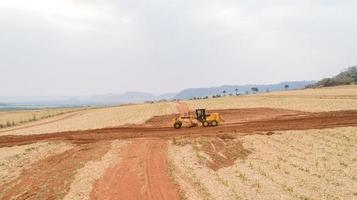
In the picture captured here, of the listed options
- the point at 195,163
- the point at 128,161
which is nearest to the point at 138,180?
the point at 195,163

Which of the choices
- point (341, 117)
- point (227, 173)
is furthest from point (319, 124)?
point (227, 173)

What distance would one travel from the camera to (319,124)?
3303 cm

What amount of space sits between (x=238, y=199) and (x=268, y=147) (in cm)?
1039

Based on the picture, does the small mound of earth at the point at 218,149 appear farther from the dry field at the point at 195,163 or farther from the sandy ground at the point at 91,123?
the sandy ground at the point at 91,123

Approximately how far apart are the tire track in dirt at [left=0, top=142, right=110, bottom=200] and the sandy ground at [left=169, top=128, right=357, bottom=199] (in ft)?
16.3

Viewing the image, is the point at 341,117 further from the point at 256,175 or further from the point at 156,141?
the point at 256,175

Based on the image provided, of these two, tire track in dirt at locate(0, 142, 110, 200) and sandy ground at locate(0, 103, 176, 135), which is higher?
sandy ground at locate(0, 103, 176, 135)

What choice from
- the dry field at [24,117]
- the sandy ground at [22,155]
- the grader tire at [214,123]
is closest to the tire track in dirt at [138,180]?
the sandy ground at [22,155]

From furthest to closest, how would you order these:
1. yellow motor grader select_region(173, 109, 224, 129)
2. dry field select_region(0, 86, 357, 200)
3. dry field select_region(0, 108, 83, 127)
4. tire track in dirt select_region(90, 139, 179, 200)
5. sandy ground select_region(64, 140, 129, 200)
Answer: dry field select_region(0, 108, 83, 127), yellow motor grader select_region(173, 109, 224, 129), sandy ground select_region(64, 140, 129, 200), dry field select_region(0, 86, 357, 200), tire track in dirt select_region(90, 139, 179, 200)

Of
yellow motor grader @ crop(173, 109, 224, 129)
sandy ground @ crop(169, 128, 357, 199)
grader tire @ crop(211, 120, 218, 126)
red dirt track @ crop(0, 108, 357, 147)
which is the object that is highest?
yellow motor grader @ crop(173, 109, 224, 129)

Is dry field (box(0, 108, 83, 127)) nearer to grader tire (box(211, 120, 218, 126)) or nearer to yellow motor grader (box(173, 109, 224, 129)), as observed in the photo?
yellow motor grader (box(173, 109, 224, 129))

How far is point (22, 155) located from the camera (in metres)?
28.5

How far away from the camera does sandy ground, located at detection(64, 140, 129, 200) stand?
18297mm

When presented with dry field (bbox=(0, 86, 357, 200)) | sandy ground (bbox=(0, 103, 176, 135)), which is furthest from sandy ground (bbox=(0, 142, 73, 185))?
sandy ground (bbox=(0, 103, 176, 135))
